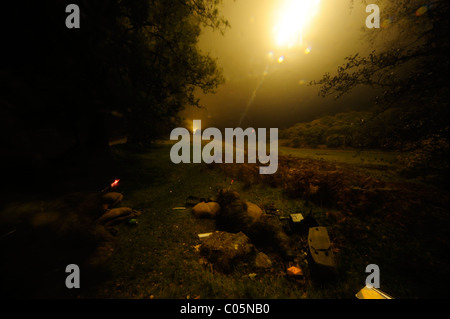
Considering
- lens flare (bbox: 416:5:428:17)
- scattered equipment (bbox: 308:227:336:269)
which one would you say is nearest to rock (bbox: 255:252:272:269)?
scattered equipment (bbox: 308:227:336:269)

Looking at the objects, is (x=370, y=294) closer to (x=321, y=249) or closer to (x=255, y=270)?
(x=321, y=249)

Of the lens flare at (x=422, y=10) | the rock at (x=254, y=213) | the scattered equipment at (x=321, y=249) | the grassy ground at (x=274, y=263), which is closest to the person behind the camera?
the grassy ground at (x=274, y=263)

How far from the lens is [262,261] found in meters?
4.79

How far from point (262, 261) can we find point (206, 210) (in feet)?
11.0

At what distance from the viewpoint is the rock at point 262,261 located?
4652 mm

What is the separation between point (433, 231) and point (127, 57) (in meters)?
15.1

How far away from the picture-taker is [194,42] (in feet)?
37.1

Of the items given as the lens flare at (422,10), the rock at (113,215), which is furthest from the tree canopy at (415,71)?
the rock at (113,215)

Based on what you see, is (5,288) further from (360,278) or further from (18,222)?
(360,278)

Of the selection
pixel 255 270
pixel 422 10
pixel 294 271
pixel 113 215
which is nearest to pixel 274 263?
pixel 294 271

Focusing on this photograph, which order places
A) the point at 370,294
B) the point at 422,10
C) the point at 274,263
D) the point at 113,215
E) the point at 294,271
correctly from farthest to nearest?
the point at 113,215 → the point at 274,263 → the point at 294,271 → the point at 422,10 → the point at 370,294

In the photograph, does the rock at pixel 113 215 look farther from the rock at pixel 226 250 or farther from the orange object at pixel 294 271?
the orange object at pixel 294 271

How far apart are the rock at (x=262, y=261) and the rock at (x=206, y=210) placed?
2.88 meters
